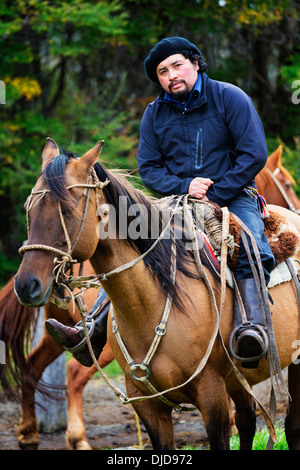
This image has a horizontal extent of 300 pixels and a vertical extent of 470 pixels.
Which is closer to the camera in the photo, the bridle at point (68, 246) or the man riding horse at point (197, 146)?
the bridle at point (68, 246)

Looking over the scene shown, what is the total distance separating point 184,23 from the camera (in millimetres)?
12094

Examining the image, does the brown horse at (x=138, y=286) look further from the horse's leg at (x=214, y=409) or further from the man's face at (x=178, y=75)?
the man's face at (x=178, y=75)

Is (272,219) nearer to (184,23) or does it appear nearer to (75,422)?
(75,422)

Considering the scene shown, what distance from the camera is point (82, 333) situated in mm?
3723

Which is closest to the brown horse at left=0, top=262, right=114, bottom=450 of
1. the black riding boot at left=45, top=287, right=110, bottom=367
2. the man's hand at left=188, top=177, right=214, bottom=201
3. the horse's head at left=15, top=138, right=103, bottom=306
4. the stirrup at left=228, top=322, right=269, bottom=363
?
the black riding boot at left=45, top=287, right=110, bottom=367

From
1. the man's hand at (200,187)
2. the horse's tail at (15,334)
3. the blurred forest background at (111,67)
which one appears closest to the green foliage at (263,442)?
the horse's tail at (15,334)

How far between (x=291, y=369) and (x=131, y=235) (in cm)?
191

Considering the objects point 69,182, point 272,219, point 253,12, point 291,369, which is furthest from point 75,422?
point 253,12

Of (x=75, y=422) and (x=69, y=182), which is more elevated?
(x=69, y=182)

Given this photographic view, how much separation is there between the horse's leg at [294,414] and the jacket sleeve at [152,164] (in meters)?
1.70

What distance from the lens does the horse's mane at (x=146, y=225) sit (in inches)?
119

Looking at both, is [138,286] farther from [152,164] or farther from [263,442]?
[263,442]

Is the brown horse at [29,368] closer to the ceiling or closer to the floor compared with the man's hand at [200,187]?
closer to the floor

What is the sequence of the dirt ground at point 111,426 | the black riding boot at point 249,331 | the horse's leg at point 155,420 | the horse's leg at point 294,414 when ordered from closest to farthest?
the black riding boot at point 249,331
the horse's leg at point 155,420
the horse's leg at point 294,414
the dirt ground at point 111,426
